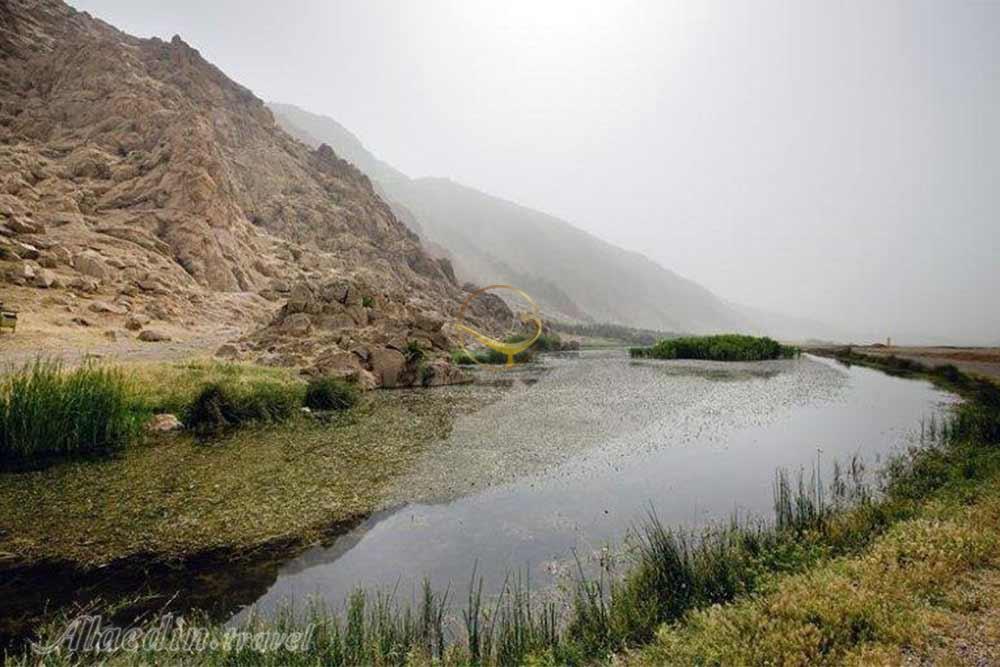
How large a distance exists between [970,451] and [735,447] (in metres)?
5.92

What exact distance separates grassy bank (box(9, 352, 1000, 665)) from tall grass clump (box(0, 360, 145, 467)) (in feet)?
41.4

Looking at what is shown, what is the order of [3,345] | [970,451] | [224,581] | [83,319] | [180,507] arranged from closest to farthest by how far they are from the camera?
1. [224,581]
2. [180,507]
3. [970,451]
4. [3,345]
5. [83,319]

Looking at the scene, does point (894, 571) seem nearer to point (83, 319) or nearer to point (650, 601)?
point (650, 601)

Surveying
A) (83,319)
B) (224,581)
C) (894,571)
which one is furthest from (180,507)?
(83,319)

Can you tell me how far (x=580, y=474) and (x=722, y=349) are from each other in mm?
52074

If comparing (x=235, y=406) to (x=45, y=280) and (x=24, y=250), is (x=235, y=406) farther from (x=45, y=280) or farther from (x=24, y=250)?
(x=24, y=250)

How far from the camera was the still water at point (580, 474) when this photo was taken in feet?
28.9

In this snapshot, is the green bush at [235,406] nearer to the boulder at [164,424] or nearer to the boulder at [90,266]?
the boulder at [164,424]

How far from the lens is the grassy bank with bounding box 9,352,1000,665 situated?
539 centimetres

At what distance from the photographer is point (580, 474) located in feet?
46.0

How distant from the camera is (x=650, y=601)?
21.7 ft

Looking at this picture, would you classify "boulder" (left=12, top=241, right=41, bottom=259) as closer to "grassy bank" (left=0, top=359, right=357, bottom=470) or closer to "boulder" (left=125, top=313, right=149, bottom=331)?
"boulder" (left=125, top=313, right=149, bottom=331)

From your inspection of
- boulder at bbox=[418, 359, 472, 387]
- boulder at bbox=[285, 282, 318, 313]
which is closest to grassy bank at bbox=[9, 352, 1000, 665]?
boulder at bbox=[418, 359, 472, 387]

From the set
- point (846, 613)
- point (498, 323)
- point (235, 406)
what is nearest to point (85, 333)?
point (235, 406)
